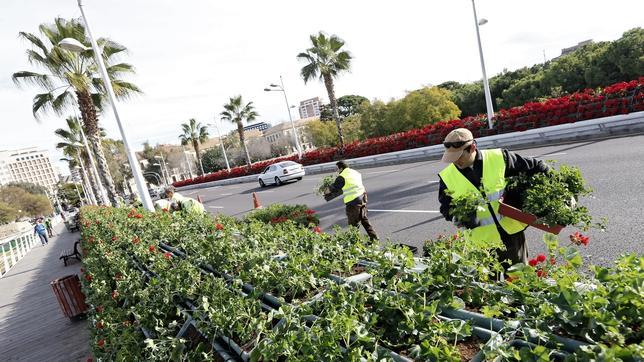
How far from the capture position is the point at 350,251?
8.73 ft

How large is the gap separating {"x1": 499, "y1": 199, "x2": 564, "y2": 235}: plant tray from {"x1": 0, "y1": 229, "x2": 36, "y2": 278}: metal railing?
20.0m

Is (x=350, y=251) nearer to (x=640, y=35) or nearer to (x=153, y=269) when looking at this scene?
(x=153, y=269)

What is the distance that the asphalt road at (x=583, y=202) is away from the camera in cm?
513

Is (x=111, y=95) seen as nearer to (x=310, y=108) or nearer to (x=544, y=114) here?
(x=544, y=114)

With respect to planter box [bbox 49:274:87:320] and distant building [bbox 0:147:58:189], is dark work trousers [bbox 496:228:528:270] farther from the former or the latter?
distant building [bbox 0:147:58:189]

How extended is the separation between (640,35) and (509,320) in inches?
1455

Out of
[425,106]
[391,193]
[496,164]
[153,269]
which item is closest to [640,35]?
[425,106]

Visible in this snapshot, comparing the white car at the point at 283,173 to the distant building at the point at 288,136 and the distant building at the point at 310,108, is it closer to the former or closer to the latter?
the distant building at the point at 288,136

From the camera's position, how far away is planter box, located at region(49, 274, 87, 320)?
747 cm

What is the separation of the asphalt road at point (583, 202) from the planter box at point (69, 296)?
214 inches

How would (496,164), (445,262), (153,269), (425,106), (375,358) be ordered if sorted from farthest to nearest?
(425,106)
(153,269)
(496,164)
(445,262)
(375,358)

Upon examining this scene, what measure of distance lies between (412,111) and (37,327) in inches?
1214

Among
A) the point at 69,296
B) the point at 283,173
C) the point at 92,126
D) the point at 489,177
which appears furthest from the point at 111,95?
the point at 283,173

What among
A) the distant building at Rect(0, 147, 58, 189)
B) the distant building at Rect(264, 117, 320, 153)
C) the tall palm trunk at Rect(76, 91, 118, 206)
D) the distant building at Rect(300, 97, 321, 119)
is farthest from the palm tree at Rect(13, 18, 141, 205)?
the distant building at Rect(300, 97, 321, 119)
